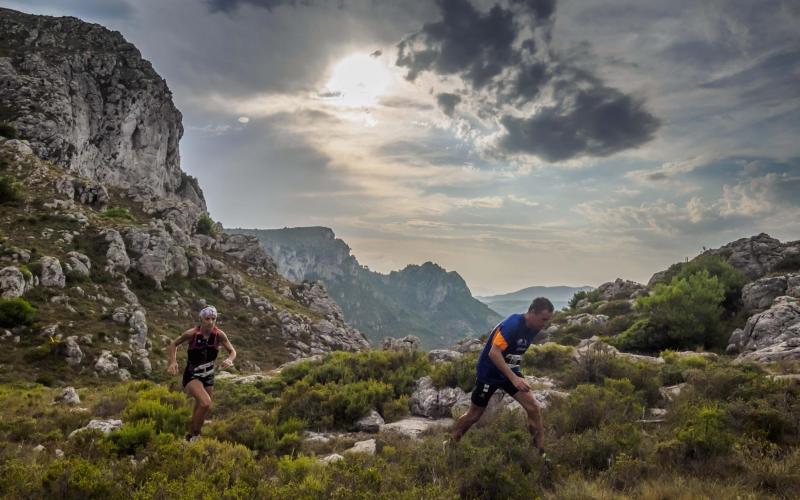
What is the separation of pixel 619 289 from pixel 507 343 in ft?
160

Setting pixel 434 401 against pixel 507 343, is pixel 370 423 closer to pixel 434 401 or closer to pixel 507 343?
pixel 434 401

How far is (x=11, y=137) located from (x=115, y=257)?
79.9 feet

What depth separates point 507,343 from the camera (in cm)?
761

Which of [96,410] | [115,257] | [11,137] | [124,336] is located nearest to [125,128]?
[11,137]

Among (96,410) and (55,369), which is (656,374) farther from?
(55,369)

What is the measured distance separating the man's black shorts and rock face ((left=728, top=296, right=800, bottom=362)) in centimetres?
1369

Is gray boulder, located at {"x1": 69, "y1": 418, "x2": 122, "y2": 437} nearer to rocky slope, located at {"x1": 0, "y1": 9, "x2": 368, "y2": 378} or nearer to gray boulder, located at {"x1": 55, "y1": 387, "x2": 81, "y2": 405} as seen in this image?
gray boulder, located at {"x1": 55, "y1": 387, "x2": 81, "y2": 405}

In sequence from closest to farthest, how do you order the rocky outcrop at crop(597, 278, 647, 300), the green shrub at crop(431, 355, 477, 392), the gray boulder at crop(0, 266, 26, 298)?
the green shrub at crop(431, 355, 477, 392)
the gray boulder at crop(0, 266, 26, 298)
the rocky outcrop at crop(597, 278, 647, 300)

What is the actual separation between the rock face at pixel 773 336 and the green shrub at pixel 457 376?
11420 millimetres

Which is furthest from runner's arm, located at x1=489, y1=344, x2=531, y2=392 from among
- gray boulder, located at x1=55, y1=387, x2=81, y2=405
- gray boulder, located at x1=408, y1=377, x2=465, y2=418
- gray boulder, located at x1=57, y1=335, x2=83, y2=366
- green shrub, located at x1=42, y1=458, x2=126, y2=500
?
gray boulder, located at x1=57, y1=335, x2=83, y2=366

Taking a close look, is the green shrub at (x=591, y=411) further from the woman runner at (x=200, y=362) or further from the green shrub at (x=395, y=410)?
the woman runner at (x=200, y=362)

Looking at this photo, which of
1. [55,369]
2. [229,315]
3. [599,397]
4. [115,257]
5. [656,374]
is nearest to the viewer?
[599,397]

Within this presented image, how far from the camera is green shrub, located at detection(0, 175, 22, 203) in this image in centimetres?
3162

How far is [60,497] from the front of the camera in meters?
A: 5.24
